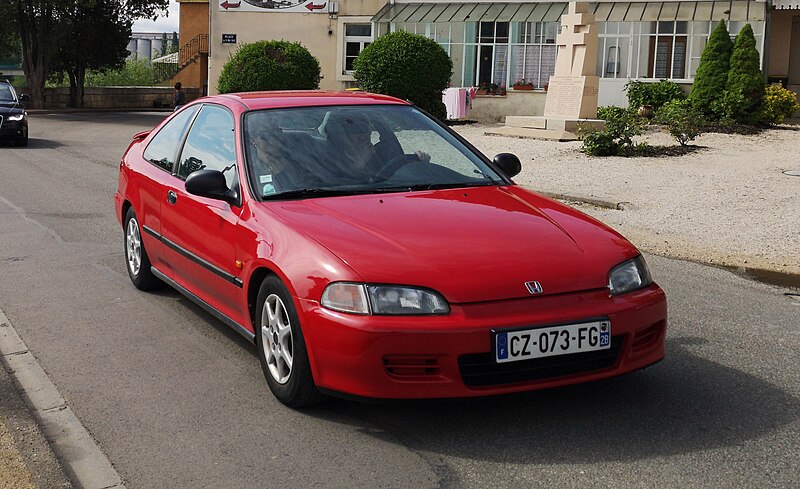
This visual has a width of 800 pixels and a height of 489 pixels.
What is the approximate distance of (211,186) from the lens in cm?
570

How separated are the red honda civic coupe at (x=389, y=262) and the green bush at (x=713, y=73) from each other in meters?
22.8

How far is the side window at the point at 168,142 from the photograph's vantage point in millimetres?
7035

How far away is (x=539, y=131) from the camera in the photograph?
26.2m

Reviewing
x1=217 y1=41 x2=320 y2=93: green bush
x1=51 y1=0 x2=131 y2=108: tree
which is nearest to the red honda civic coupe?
x1=217 y1=41 x2=320 y2=93: green bush

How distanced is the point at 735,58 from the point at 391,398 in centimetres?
2545

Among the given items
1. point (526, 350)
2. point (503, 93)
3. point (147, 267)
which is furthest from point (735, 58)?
point (526, 350)

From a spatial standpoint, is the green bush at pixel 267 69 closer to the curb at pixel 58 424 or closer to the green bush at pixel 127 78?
the curb at pixel 58 424

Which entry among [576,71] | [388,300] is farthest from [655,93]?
[388,300]

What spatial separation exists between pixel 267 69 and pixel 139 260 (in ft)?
86.9

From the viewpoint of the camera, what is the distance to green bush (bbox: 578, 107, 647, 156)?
19.7 m

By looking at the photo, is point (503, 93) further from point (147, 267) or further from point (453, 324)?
point (453, 324)

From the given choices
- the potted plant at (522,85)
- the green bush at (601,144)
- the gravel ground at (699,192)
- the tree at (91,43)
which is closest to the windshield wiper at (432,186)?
the gravel ground at (699,192)

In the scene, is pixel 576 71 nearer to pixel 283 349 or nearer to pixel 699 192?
pixel 699 192

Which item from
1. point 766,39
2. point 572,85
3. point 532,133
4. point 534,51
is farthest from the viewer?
point 534,51
